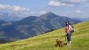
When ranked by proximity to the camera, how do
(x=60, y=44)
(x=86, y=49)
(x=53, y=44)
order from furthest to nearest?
(x=53, y=44) < (x=60, y=44) < (x=86, y=49)

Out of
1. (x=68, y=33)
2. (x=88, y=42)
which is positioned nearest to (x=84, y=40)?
(x=88, y=42)

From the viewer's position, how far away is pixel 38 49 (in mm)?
44062

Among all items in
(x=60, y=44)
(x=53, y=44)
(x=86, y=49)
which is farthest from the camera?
(x=53, y=44)

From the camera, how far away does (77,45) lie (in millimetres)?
A: 44938

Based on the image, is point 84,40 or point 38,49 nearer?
point 38,49

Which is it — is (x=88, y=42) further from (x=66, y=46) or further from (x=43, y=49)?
(x=43, y=49)

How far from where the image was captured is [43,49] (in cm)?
4319

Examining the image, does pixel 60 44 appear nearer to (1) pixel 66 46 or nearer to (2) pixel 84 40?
(1) pixel 66 46

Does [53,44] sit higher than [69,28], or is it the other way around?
[69,28]

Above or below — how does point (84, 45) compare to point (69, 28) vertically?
below

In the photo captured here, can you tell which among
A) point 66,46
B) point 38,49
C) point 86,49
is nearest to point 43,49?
point 38,49

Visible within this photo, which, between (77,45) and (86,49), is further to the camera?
(77,45)

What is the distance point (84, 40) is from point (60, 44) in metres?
6.54

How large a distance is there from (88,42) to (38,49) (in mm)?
9443
